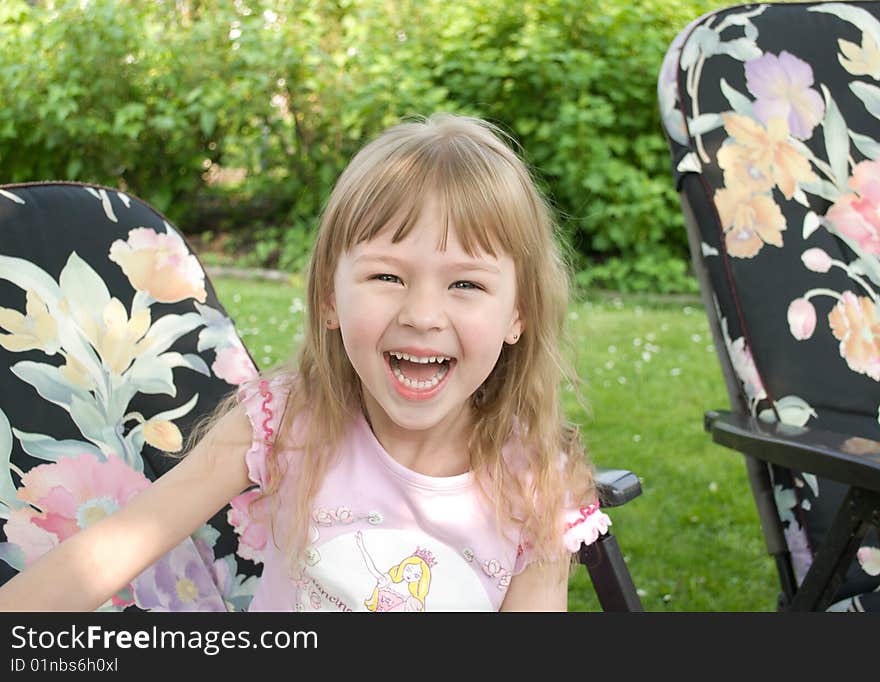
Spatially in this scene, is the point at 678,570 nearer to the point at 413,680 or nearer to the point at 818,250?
the point at 818,250

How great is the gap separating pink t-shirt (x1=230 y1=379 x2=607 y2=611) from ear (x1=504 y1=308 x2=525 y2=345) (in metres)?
0.21

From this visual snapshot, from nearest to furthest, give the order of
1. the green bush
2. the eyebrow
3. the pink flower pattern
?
the eyebrow → the pink flower pattern → the green bush

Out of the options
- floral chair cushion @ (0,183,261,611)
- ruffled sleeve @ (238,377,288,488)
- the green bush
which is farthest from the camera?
the green bush

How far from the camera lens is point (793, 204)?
7.28ft

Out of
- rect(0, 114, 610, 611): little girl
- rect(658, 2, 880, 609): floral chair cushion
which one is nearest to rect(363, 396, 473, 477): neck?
rect(0, 114, 610, 611): little girl

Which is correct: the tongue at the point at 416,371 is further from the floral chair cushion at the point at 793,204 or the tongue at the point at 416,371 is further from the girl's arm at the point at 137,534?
the floral chair cushion at the point at 793,204

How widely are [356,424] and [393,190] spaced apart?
0.39m

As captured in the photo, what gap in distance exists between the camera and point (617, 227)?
20.8 feet

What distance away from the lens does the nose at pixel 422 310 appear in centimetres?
133

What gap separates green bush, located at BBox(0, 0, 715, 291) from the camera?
20.8ft

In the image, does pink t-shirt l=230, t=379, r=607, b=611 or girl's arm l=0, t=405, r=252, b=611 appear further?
Result: pink t-shirt l=230, t=379, r=607, b=611

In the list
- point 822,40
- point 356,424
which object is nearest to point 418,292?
point 356,424

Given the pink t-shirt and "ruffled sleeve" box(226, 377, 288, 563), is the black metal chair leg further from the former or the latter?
"ruffled sleeve" box(226, 377, 288, 563)

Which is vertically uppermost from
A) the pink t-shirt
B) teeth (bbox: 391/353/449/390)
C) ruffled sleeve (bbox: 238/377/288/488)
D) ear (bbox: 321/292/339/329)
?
ear (bbox: 321/292/339/329)
